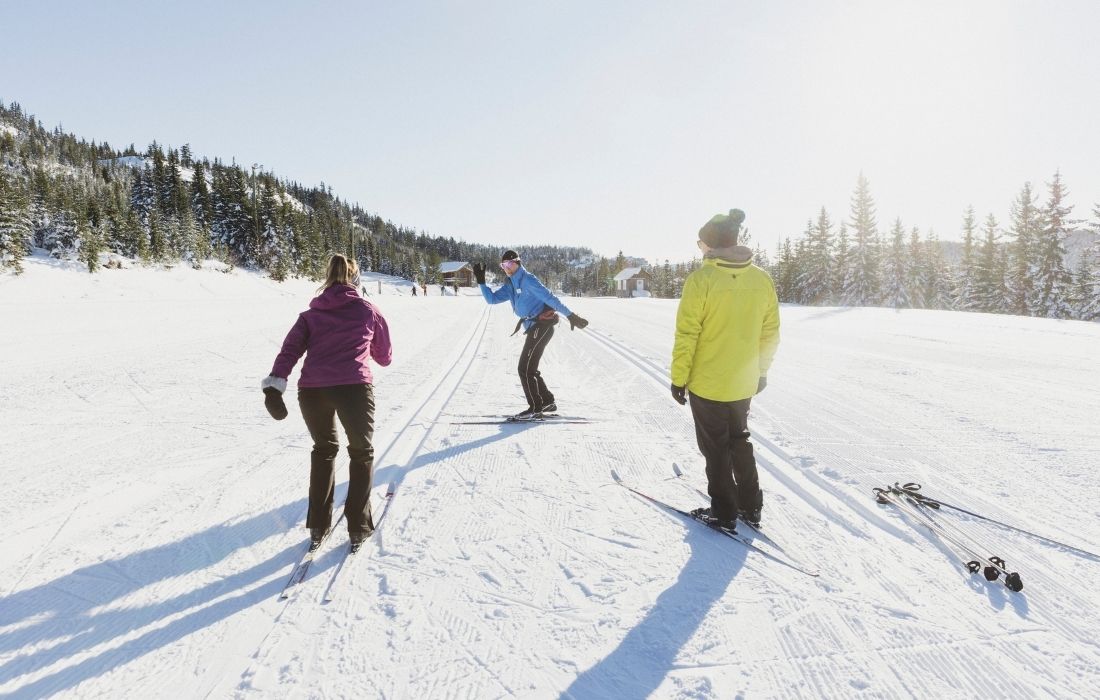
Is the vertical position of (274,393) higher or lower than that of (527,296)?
lower

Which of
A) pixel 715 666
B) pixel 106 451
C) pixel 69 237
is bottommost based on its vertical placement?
pixel 715 666

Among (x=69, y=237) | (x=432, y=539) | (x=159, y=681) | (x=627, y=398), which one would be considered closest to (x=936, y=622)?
(x=432, y=539)

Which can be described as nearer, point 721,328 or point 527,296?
point 721,328

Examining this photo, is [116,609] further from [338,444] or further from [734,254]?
[734,254]

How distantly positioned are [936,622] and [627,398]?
4492mm

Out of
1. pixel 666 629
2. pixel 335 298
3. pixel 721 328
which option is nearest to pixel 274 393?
pixel 335 298

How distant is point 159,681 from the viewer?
1938 millimetres

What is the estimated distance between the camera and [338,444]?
9.44ft

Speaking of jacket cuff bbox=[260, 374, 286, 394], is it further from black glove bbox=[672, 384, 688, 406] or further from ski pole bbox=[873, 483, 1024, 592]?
ski pole bbox=[873, 483, 1024, 592]

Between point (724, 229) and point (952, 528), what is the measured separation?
94.7 inches

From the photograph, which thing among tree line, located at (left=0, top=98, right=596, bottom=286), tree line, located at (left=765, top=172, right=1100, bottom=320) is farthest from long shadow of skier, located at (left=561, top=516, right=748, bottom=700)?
tree line, located at (left=765, top=172, right=1100, bottom=320)

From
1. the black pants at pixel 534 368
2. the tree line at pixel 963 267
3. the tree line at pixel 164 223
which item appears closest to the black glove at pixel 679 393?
the black pants at pixel 534 368

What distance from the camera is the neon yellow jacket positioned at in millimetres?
2926

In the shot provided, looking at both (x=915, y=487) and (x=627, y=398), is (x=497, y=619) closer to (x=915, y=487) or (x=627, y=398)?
(x=915, y=487)
